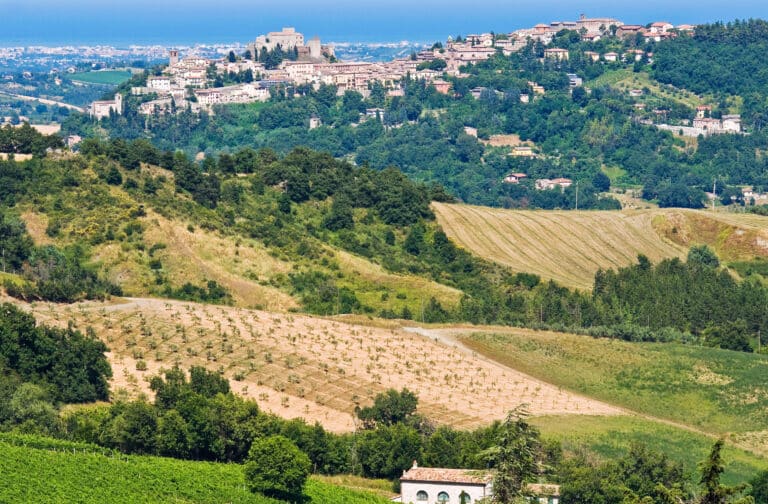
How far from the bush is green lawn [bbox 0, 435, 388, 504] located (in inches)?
16.8

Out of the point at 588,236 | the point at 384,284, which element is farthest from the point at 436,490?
the point at 588,236

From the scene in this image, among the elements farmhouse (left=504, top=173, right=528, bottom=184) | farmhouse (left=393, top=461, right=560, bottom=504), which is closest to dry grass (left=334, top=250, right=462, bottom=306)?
farmhouse (left=393, top=461, right=560, bottom=504)

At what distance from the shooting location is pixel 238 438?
174ft

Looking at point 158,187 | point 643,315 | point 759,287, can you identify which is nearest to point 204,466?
point 643,315

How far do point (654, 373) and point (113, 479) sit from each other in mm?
35056

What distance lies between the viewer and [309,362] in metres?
68.2

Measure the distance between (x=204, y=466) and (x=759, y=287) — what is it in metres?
58.2

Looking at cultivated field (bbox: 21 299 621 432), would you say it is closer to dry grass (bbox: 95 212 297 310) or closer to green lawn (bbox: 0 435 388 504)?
Answer: dry grass (bbox: 95 212 297 310)

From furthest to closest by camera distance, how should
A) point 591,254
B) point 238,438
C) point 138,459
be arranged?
point 591,254 → point 238,438 → point 138,459

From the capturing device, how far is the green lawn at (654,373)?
68.1 m

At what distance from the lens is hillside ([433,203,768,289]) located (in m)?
108

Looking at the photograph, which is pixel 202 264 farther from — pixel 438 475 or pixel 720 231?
pixel 720 231

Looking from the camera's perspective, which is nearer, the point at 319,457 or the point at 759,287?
the point at 319,457

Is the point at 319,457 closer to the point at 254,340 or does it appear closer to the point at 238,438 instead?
the point at 238,438
